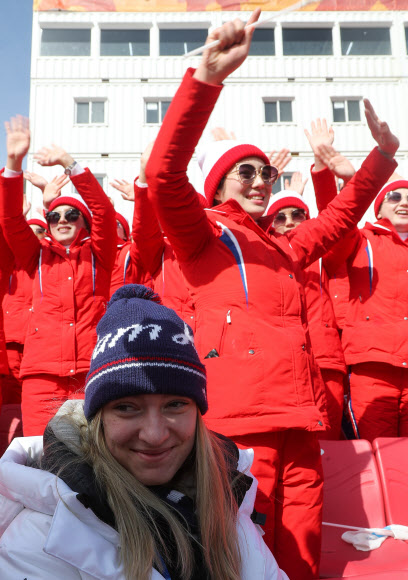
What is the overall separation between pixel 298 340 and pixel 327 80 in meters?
20.9

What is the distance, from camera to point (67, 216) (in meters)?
4.91

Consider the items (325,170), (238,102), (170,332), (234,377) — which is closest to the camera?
(170,332)

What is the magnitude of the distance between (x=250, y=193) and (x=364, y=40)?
2182 centimetres

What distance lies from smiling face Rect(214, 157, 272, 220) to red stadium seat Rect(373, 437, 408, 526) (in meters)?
1.62

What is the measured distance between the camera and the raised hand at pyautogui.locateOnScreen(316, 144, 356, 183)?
4.05 meters

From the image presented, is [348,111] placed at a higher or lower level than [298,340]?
higher

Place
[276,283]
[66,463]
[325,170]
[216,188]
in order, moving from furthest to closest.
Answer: [325,170] < [216,188] < [276,283] < [66,463]

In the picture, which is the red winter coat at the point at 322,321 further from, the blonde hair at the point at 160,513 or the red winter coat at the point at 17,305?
the blonde hair at the point at 160,513

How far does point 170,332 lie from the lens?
1.82 meters

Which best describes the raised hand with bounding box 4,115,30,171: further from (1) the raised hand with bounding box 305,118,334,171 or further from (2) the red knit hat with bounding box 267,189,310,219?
(2) the red knit hat with bounding box 267,189,310,219

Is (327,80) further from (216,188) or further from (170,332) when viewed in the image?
(170,332)

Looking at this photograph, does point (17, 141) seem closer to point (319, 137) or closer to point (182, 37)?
point (319, 137)

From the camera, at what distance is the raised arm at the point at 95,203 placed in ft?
14.9

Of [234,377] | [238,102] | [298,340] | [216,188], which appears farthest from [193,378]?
[238,102]
